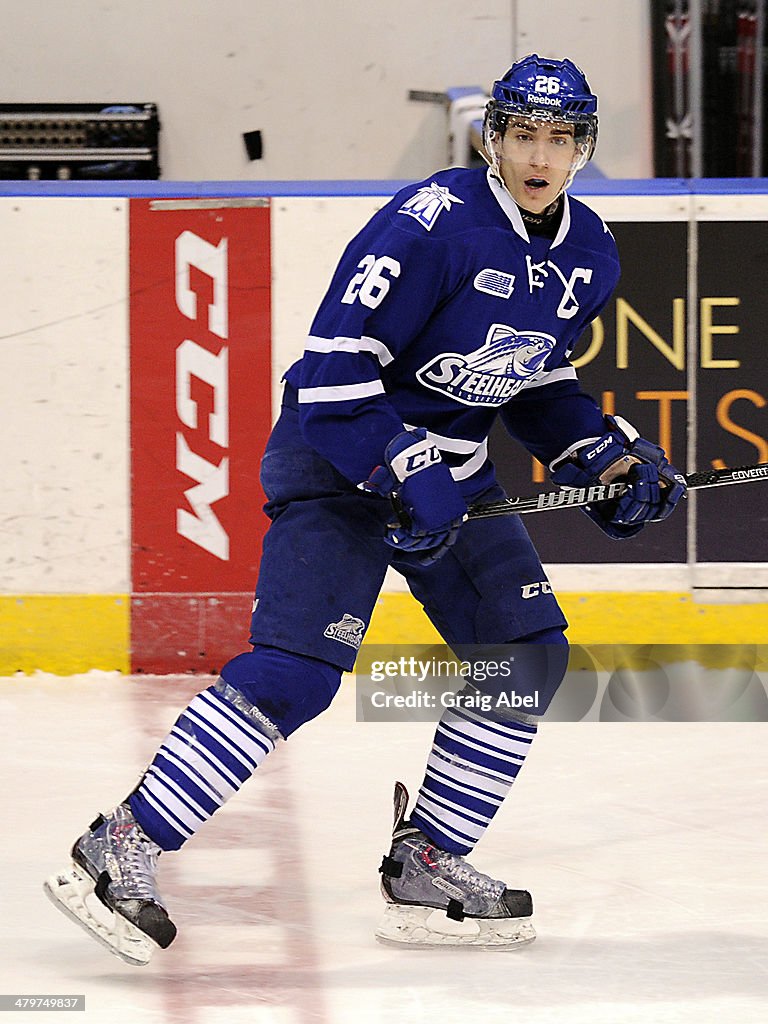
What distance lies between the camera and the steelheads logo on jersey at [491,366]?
228 cm

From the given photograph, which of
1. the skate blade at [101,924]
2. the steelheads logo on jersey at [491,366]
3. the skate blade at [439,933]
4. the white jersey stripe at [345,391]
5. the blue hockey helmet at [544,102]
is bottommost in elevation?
the skate blade at [439,933]

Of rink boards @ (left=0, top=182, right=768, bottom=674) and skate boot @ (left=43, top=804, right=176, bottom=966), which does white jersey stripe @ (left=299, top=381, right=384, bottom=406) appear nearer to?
skate boot @ (left=43, top=804, right=176, bottom=966)

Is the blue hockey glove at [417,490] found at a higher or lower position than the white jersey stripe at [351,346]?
lower

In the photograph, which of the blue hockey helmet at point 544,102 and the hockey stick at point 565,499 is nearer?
the blue hockey helmet at point 544,102

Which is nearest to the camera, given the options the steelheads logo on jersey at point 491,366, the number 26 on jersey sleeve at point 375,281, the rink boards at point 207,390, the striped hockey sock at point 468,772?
the number 26 on jersey sleeve at point 375,281

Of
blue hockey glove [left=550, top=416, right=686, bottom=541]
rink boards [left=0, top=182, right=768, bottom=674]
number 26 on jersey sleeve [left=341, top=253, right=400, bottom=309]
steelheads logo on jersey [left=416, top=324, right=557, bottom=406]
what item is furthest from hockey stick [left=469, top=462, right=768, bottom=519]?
rink boards [left=0, top=182, right=768, bottom=674]

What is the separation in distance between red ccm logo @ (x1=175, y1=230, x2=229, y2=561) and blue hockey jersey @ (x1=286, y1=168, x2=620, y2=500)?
155 cm

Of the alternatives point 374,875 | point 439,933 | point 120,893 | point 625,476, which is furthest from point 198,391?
point 120,893

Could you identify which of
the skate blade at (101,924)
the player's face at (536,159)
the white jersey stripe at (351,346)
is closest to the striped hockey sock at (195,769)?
the skate blade at (101,924)

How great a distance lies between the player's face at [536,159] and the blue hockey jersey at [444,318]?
3 centimetres

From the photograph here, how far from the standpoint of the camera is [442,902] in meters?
2.44

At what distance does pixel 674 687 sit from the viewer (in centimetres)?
391

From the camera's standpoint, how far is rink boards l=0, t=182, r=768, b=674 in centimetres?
393

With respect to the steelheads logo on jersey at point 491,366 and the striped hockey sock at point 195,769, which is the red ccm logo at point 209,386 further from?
the striped hockey sock at point 195,769
